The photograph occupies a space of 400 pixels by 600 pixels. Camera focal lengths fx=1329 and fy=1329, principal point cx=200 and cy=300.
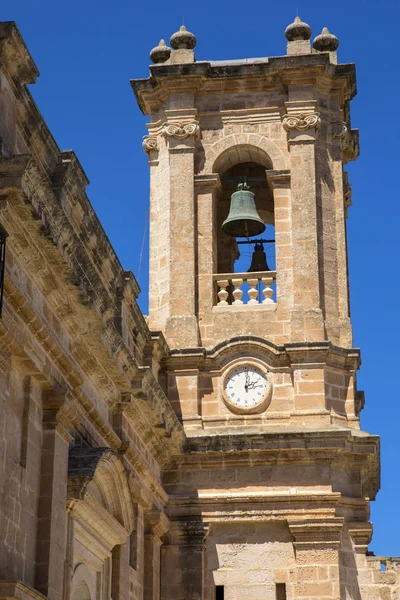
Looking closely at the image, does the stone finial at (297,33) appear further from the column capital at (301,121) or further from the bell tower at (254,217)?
the column capital at (301,121)

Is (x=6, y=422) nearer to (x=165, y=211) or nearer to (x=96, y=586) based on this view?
(x=96, y=586)

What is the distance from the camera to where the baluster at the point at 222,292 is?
61.4ft

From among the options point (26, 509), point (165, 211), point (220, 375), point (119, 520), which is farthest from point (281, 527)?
point (26, 509)

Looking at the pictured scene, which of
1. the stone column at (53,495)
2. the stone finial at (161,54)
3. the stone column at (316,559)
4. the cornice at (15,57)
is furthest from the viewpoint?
the stone finial at (161,54)

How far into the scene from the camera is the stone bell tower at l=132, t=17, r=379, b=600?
55.9ft

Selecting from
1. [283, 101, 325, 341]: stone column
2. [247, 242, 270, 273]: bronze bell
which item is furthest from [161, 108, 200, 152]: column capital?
[247, 242, 270, 273]: bronze bell

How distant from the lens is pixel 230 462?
1744 centimetres

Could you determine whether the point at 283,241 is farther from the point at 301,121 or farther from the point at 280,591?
the point at 280,591

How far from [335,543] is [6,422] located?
696 cm

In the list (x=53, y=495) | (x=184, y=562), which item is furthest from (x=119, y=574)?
(x=53, y=495)

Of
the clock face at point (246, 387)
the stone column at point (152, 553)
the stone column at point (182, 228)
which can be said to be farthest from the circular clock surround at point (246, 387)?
the stone column at point (152, 553)

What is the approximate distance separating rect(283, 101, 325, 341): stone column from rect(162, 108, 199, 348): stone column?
1.42m

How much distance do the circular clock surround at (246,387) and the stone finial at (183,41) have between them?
5017mm

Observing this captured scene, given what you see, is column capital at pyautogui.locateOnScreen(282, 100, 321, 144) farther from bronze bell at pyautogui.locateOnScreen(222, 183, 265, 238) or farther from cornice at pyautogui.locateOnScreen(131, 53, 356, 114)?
bronze bell at pyautogui.locateOnScreen(222, 183, 265, 238)
